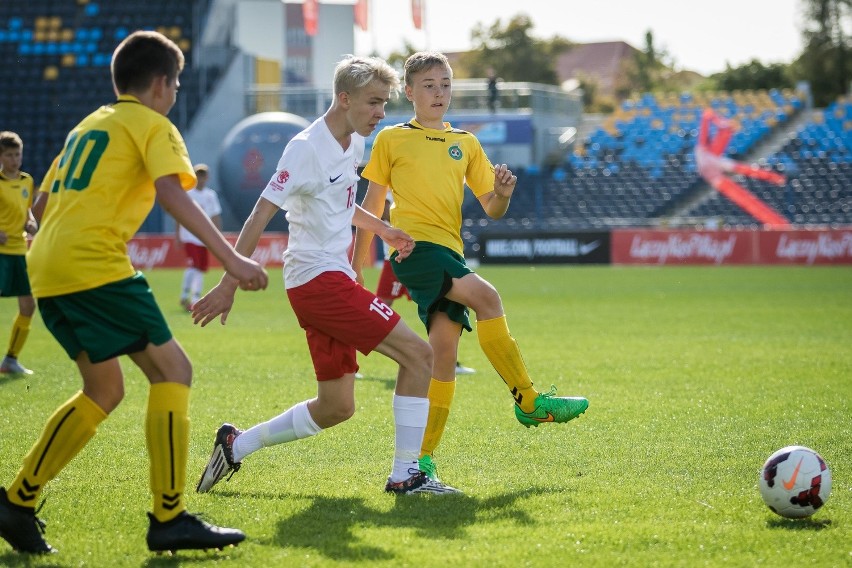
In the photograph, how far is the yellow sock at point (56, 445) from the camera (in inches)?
180

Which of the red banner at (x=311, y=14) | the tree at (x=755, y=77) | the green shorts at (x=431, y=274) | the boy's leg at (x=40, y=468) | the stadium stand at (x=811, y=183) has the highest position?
the red banner at (x=311, y=14)

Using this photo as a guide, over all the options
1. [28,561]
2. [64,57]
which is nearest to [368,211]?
[28,561]

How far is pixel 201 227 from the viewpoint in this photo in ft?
14.4

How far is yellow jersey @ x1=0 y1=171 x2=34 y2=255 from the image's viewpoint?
10.6 metres

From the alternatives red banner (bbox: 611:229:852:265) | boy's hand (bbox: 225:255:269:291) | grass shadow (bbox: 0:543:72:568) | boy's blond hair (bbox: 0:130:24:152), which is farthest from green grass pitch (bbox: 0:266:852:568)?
red banner (bbox: 611:229:852:265)

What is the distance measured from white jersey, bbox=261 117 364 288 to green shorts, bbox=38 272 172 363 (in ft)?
3.67

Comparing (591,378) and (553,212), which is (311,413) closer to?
(591,378)

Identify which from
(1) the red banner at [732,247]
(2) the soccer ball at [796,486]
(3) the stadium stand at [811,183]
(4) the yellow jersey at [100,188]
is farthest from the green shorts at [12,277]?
(3) the stadium stand at [811,183]

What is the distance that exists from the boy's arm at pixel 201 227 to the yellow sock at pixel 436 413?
76.9 inches

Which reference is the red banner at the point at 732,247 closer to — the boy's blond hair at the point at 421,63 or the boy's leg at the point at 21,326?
the boy's leg at the point at 21,326

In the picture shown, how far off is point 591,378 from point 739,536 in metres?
5.20

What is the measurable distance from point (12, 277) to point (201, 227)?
6.82m

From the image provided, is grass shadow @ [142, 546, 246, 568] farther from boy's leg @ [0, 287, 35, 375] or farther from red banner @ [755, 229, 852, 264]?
red banner @ [755, 229, 852, 264]

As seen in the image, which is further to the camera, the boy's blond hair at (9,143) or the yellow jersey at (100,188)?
the boy's blond hair at (9,143)
